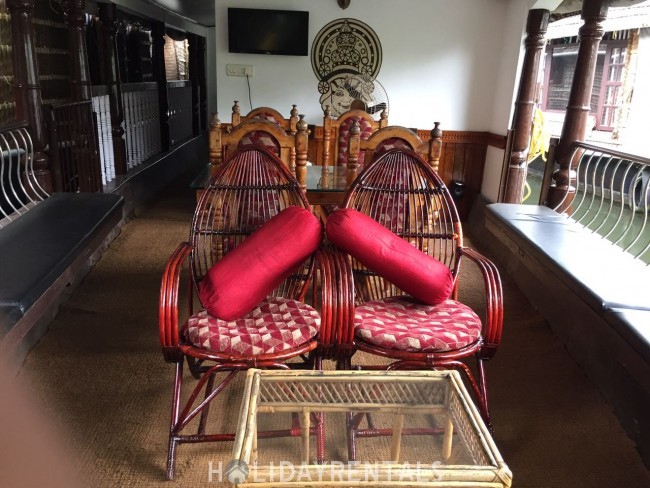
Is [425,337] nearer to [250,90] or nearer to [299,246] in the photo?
[299,246]

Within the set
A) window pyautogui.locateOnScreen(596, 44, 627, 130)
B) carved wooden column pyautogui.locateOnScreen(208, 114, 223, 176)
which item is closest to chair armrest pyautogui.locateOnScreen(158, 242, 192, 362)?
carved wooden column pyautogui.locateOnScreen(208, 114, 223, 176)

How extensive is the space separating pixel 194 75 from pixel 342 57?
4775 millimetres

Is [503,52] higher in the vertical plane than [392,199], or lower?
higher

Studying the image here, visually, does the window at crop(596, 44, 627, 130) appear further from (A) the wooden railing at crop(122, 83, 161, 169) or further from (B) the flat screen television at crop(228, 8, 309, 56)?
(A) the wooden railing at crop(122, 83, 161, 169)

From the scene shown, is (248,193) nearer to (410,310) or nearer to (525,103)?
(410,310)

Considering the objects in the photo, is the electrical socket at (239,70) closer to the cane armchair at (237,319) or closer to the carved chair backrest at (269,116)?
the carved chair backrest at (269,116)

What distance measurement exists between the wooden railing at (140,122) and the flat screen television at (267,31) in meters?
1.49

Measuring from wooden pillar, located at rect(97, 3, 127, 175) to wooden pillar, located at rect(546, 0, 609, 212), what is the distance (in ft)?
12.9

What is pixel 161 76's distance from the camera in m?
7.08

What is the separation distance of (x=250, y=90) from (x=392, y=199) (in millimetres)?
3361

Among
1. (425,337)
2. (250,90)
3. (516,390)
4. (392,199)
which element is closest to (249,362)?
(425,337)

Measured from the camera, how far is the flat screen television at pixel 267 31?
503 centimetres

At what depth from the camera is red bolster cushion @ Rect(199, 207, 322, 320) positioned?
72.4 inches

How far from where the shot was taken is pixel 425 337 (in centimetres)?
177
